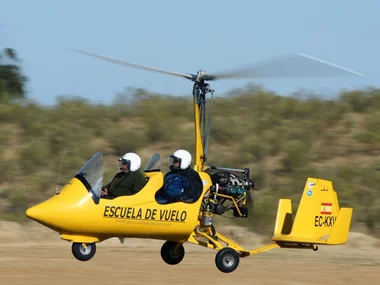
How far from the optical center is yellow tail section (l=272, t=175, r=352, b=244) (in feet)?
52.6

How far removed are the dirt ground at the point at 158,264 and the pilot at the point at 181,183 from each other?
185 inches

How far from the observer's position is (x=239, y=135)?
32.9 metres

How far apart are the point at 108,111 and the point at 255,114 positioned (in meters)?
5.61

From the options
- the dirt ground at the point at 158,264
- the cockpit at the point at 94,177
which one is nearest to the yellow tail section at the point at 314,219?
the cockpit at the point at 94,177

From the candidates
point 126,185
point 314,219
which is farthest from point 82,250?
point 314,219

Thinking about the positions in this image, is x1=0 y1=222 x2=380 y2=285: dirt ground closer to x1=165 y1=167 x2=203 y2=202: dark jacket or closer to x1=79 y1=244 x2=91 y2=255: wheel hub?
x1=79 y1=244 x2=91 y2=255: wheel hub

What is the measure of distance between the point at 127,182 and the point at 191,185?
1.06 m

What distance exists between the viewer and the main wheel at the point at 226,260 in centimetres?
1554

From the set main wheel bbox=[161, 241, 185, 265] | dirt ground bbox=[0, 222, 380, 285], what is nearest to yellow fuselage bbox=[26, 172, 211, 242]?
main wheel bbox=[161, 241, 185, 265]

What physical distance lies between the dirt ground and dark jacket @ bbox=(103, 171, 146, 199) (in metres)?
4.75

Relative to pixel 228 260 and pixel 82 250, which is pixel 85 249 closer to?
pixel 82 250

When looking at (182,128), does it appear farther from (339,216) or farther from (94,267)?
(339,216)

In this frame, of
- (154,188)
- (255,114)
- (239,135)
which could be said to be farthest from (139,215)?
(255,114)

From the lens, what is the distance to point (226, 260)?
1557cm
